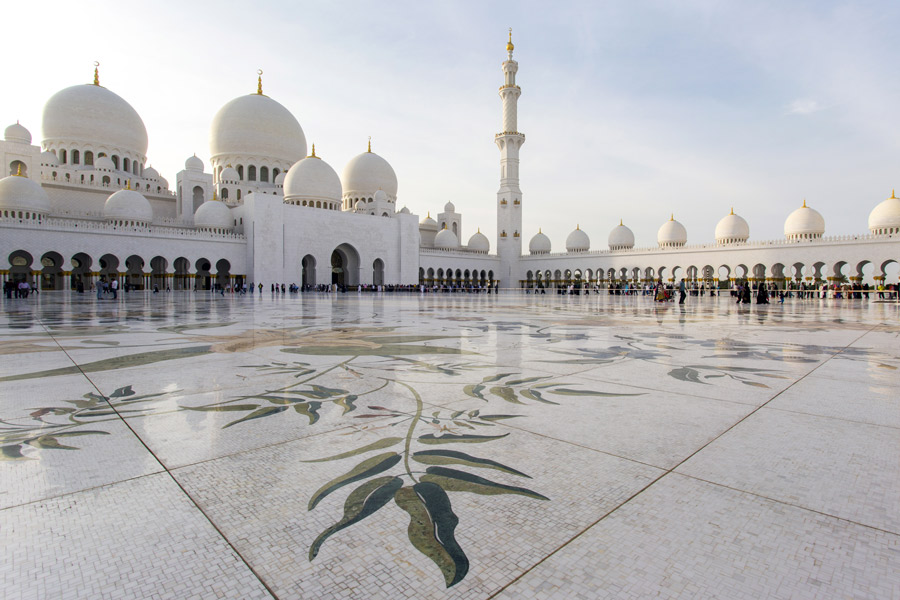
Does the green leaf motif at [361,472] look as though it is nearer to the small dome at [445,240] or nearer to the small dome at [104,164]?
the small dome at [104,164]

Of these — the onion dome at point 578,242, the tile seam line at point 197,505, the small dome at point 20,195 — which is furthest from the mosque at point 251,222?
the tile seam line at point 197,505

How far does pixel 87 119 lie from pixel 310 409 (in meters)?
36.5

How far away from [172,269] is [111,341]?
87.3 ft

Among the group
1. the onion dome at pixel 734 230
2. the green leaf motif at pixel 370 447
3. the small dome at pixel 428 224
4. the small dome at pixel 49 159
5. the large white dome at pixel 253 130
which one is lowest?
the green leaf motif at pixel 370 447

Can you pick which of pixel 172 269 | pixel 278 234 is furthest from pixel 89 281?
pixel 278 234

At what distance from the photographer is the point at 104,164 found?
29359 mm

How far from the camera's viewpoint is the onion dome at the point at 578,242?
41.2 meters

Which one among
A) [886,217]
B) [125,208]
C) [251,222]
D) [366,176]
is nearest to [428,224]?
[366,176]

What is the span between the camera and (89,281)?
25547 millimetres

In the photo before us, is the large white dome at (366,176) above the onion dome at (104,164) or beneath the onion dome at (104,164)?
above

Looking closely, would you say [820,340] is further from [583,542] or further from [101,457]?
[101,457]

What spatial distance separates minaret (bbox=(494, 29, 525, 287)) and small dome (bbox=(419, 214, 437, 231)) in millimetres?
5984

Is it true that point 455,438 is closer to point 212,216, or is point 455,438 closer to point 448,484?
point 448,484

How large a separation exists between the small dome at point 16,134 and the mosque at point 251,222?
0.06 meters
